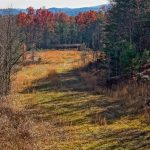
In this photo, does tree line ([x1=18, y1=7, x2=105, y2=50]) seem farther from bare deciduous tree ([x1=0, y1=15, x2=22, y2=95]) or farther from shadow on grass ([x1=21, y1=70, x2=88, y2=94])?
bare deciduous tree ([x1=0, y1=15, x2=22, y2=95])

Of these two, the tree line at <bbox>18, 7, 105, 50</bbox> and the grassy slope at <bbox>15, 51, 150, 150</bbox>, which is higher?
the tree line at <bbox>18, 7, 105, 50</bbox>

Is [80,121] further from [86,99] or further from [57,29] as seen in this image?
[57,29]

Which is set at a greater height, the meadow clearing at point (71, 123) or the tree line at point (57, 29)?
the tree line at point (57, 29)

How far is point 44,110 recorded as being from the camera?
24938mm

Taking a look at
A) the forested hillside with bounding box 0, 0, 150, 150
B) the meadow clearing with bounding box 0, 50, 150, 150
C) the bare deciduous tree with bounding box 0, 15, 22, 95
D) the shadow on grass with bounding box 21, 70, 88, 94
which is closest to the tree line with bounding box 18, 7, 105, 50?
the forested hillside with bounding box 0, 0, 150, 150

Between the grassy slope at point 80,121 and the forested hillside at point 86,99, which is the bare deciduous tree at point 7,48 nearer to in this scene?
the forested hillside at point 86,99

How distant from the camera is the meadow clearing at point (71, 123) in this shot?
51.5ft

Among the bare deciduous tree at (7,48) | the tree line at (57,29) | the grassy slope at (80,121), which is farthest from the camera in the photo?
the tree line at (57,29)

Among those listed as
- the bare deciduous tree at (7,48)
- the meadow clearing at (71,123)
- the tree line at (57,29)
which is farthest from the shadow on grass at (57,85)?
the tree line at (57,29)

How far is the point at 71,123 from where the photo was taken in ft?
67.8

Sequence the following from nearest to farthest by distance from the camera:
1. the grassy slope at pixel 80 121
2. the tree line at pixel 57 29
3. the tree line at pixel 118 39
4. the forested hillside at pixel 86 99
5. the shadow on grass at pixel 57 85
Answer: the grassy slope at pixel 80 121
the forested hillside at pixel 86 99
the tree line at pixel 118 39
the shadow on grass at pixel 57 85
the tree line at pixel 57 29

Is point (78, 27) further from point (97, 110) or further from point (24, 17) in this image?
point (97, 110)

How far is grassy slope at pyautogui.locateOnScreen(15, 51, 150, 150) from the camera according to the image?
52.9 ft

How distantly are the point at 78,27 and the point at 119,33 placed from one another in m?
80.2
